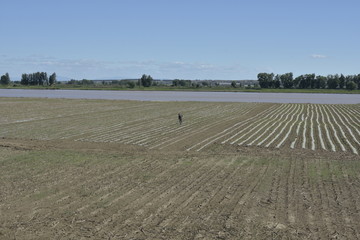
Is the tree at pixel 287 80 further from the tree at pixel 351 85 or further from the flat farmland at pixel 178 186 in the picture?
the flat farmland at pixel 178 186

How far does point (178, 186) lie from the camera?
16.3 meters

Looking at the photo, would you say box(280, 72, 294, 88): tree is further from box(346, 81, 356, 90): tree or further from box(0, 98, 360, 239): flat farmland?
box(0, 98, 360, 239): flat farmland

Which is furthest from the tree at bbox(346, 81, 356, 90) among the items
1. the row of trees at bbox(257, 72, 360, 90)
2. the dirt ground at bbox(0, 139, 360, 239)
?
the dirt ground at bbox(0, 139, 360, 239)

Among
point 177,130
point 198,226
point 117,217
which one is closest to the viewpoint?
point 198,226

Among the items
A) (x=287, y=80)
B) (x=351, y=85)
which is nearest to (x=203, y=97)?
(x=287, y=80)

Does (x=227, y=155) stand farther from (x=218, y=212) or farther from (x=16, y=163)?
(x=16, y=163)

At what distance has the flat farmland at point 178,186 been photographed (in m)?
11.7


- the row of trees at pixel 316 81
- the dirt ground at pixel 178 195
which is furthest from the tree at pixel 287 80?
the dirt ground at pixel 178 195

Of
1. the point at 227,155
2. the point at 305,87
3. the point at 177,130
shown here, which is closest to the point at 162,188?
the point at 227,155

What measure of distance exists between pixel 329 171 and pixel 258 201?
679cm

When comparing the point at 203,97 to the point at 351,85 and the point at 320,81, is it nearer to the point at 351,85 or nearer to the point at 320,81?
the point at 320,81

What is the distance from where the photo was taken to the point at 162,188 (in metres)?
16.0

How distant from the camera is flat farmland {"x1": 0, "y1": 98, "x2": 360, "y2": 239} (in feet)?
38.2

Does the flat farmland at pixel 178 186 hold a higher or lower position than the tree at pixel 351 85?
lower
